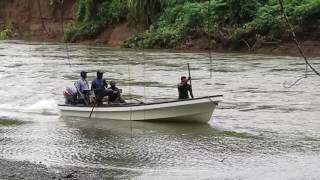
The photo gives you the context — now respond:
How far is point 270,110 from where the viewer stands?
840 inches

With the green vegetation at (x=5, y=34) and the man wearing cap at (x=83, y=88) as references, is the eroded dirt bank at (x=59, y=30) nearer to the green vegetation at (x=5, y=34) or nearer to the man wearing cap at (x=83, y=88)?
the green vegetation at (x=5, y=34)

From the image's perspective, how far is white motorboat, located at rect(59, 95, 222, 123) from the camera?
1822cm

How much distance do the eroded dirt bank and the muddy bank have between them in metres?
29.7

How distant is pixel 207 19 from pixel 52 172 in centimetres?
3514

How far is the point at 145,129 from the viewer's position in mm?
18328

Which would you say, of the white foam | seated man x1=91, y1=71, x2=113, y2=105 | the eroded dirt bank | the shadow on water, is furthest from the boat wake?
the eroded dirt bank

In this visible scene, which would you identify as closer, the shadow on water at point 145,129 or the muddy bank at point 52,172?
the muddy bank at point 52,172

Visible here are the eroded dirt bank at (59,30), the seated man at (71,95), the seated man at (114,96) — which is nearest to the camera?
the seated man at (114,96)

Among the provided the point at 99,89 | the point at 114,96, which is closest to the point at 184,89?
the point at 114,96

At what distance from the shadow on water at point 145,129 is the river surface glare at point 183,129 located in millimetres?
28

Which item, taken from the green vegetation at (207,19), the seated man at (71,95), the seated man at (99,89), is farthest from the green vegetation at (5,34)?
the seated man at (99,89)

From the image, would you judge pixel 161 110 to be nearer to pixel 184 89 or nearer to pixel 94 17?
pixel 184 89

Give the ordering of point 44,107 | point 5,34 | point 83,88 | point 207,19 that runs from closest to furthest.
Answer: point 83,88
point 44,107
point 207,19
point 5,34

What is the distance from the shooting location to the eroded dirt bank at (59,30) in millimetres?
42406
